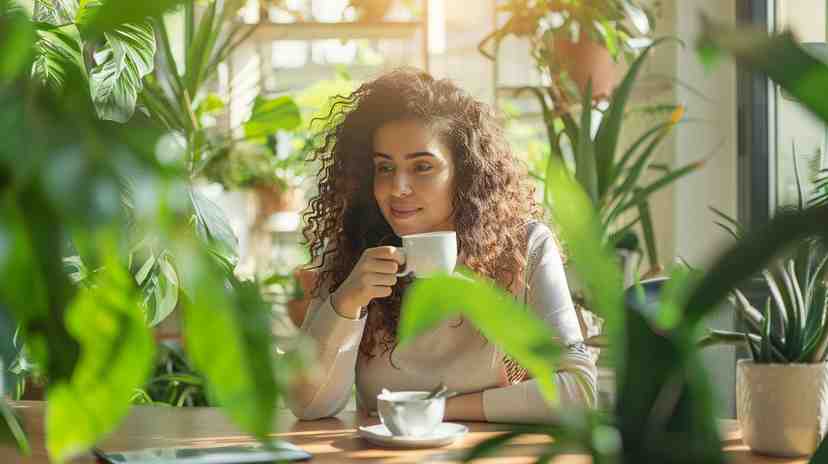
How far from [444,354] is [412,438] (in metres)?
0.63

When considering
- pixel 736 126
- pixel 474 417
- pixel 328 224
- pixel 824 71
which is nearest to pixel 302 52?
pixel 736 126

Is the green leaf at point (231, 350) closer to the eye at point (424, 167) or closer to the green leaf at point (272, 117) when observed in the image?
the eye at point (424, 167)

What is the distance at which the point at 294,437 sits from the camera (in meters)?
1.46

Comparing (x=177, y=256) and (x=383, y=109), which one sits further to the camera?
(x=383, y=109)

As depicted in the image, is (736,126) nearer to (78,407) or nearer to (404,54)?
(404,54)

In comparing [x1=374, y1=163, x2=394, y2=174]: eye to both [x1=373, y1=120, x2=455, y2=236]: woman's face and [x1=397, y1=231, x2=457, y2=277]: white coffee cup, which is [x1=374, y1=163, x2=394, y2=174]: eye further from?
[x1=397, y1=231, x2=457, y2=277]: white coffee cup

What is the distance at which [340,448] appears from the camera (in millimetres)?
1360

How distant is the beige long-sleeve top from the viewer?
1.80 metres

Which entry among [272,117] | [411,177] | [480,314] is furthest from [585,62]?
[480,314]

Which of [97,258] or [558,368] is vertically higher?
[97,258]

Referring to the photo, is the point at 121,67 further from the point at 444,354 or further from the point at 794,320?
the point at 794,320

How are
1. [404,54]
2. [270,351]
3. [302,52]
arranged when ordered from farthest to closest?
[302,52] < [404,54] < [270,351]

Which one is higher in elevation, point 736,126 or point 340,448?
point 736,126

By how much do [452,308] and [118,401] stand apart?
4.4 inches
